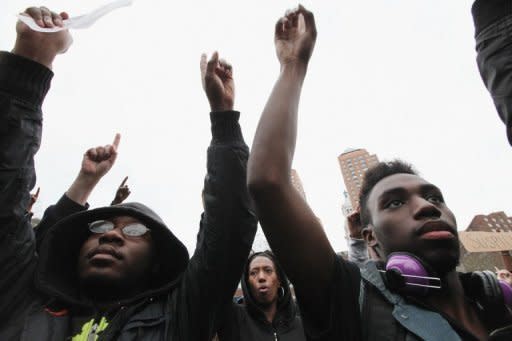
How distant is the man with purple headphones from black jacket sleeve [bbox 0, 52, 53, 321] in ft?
3.87

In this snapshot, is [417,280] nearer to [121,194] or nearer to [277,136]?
[277,136]

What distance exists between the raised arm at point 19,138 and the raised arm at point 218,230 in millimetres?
887

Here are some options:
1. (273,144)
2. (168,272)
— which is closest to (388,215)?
(273,144)

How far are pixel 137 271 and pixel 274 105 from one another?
1.39 meters

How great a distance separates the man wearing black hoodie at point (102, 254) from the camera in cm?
160

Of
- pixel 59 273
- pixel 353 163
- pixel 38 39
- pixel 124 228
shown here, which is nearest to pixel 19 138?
pixel 38 39

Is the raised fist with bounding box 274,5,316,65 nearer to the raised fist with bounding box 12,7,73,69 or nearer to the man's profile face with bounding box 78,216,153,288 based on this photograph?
the raised fist with bounding box 12,7,73,69

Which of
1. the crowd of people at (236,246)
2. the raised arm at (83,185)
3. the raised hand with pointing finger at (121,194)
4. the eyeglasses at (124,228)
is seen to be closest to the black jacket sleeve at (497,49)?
the crowd of people at (236,246)

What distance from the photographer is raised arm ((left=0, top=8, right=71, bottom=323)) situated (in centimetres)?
155

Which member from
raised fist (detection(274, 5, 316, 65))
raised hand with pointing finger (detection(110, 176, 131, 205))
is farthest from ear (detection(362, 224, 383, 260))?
raised hand with pointing finger (detection(110, 176, 131, 205))

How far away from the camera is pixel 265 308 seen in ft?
10.9

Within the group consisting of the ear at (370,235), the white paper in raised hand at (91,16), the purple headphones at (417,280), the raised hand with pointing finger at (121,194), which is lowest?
the purple headphones at (417,280)

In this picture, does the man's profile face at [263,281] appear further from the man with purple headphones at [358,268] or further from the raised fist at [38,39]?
the raised fist at [38,39]

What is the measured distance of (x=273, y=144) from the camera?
1.33 m
